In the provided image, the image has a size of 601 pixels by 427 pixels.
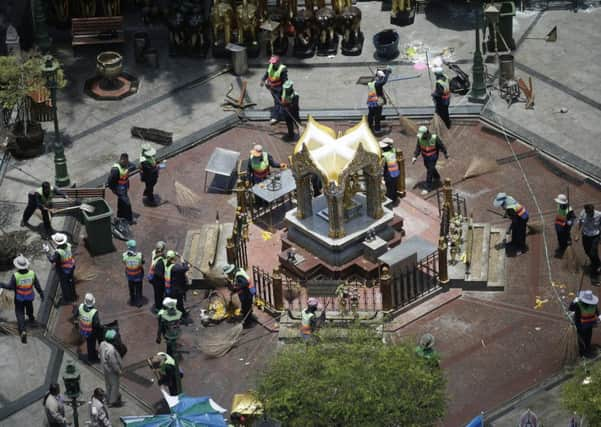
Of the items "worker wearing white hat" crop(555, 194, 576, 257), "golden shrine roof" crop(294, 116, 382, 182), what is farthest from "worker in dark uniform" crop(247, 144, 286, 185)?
"worker wearing white hat" crop(555, 194, 576, 257)

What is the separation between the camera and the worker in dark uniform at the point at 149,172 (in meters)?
43.3

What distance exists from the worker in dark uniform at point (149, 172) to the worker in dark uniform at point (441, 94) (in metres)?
8.63

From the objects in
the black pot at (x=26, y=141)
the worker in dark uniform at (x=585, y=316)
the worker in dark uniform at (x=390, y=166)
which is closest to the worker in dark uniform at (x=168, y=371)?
the worker in dark uniform at (x=585, y=316)

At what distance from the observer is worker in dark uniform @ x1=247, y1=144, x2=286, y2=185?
43.0m

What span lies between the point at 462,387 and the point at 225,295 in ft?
23.1

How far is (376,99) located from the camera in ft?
151

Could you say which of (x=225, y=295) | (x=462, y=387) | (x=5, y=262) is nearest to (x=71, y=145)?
(x=5, y=262)

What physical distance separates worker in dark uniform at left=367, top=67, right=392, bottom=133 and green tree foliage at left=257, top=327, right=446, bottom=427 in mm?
15083

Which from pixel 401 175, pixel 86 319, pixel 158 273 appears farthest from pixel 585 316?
pixel 86 319

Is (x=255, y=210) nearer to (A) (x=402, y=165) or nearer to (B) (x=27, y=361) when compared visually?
(A) (x=402, y=165)

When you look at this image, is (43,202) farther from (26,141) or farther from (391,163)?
(391,163)

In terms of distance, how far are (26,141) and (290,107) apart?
8056 mm

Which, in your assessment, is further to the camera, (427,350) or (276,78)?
(276,78)

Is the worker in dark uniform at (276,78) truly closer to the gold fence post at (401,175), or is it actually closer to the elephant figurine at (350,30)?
the elephant figurine at (350,30)
